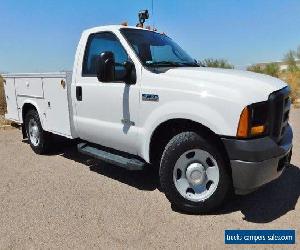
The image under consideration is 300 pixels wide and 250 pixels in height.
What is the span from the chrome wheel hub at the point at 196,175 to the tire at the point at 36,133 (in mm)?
3459

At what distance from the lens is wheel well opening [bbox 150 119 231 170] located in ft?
13.3

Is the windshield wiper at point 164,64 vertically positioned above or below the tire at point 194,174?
above

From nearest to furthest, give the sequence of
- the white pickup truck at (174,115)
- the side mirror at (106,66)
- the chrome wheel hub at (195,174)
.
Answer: the white pickup truck at (174,115) < the chrome wheel hub at (195,174) < the side mirror at (106,66)

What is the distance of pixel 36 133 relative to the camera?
7.18m

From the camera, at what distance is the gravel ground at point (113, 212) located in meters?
3.72

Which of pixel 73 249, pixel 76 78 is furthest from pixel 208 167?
pixel 76 78

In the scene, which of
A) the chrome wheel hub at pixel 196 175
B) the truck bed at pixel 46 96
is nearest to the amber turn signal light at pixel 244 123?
the chrome wheel hub at pixel 196 175

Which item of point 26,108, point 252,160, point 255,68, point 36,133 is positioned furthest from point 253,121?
point 255,68

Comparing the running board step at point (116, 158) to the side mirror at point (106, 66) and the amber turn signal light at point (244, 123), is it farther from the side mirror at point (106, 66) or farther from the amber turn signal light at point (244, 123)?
the amber turn signal light at point (244, 123)

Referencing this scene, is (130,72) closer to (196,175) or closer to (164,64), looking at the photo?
(164,64)

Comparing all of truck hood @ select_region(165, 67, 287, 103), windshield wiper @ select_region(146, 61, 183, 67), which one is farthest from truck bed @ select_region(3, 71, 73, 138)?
truck hood @ select_region(165, 67, 287, 103)

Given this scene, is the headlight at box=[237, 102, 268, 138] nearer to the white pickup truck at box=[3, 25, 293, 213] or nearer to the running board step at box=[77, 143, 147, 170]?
the white pickup truck at box=[3, 25, 293, 213]

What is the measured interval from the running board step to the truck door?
0.12 meters

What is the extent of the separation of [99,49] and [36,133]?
2612 mm
